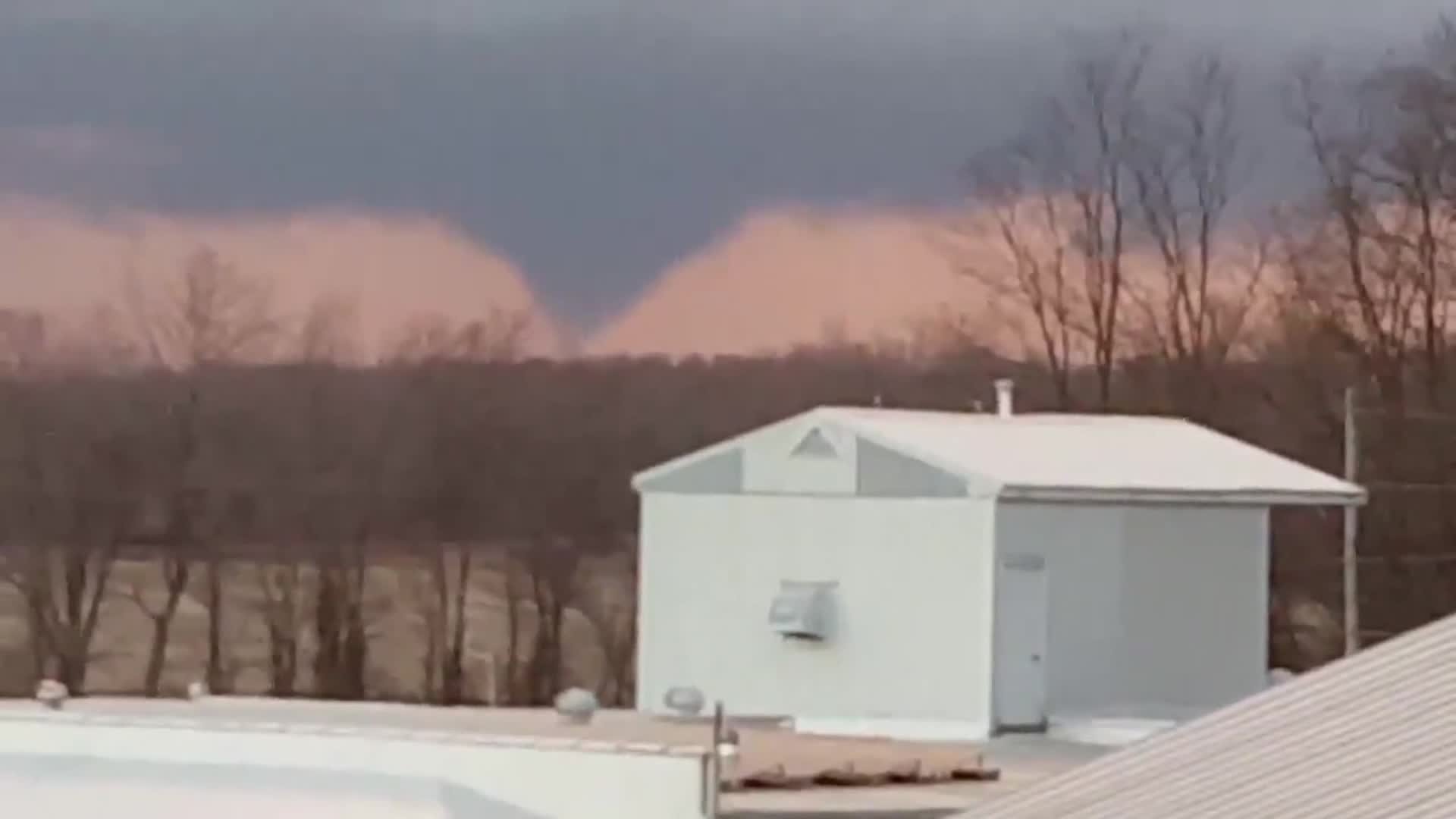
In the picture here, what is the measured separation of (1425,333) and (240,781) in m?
31.7

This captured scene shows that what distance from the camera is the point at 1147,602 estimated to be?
2689 cm

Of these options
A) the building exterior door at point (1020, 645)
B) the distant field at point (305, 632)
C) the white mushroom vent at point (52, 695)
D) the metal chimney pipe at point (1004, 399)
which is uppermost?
the metal chimney pipe at point (1004, 399)

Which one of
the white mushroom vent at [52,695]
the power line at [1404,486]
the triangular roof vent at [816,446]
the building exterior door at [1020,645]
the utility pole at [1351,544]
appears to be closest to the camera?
the white mushroom vent at [52,695]

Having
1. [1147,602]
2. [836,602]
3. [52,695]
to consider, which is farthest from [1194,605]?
[52,695]

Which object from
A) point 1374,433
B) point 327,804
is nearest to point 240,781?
point 327,804

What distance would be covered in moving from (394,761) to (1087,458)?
9810mm

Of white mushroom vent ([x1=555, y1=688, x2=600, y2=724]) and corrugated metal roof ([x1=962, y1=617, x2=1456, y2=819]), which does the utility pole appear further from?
corrugated metal roof ([x1=962, y1=617, x2=1456, y2=819])

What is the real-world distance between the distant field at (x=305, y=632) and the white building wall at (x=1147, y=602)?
899 inches

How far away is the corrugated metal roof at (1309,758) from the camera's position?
13320 mm

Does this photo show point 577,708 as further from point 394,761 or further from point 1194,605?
point 1194,605

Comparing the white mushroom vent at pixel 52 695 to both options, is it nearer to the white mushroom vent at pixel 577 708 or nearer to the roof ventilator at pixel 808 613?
the white mushroom vent at pixel 577 708

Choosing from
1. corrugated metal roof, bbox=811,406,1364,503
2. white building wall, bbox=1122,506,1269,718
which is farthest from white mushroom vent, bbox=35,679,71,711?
white building wall, bbox=1122,506,1269,718

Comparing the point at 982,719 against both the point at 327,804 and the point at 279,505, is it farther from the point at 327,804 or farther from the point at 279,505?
the point at 279,505

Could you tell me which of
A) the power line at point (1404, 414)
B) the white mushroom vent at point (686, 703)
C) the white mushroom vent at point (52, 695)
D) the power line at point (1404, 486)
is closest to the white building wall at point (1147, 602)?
the power line at point (1404, 414)
